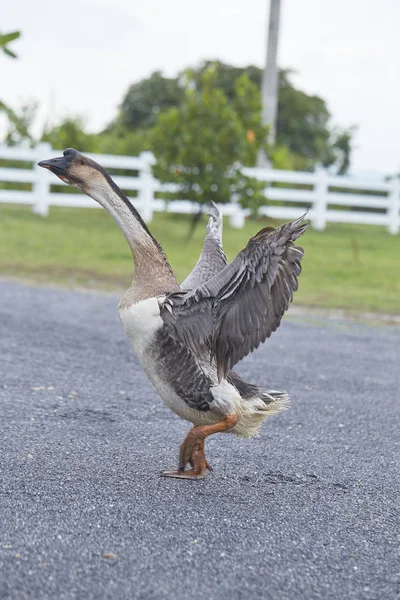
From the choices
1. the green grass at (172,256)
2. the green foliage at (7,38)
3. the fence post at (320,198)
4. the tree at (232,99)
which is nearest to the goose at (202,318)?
the green foliage at (7,38)

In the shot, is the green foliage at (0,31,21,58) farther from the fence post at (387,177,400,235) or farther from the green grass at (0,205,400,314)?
the fence post at (387,177,400,235)

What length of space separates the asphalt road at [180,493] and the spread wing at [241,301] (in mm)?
750

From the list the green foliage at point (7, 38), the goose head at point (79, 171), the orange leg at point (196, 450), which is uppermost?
the green foliage at point (7, 38)

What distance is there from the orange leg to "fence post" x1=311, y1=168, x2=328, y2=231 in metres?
19.5

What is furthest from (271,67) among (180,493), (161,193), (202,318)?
(180,493)

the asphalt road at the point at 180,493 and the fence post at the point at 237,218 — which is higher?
the fence post at the point at 237,218

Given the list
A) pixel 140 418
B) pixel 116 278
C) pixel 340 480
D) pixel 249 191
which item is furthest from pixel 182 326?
pixel 249 191

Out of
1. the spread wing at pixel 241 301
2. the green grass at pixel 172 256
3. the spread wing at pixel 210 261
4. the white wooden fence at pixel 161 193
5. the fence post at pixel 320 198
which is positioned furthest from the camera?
the fence post at pixel 320 198

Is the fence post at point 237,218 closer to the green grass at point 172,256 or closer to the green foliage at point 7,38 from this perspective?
the green grass at point 172,256

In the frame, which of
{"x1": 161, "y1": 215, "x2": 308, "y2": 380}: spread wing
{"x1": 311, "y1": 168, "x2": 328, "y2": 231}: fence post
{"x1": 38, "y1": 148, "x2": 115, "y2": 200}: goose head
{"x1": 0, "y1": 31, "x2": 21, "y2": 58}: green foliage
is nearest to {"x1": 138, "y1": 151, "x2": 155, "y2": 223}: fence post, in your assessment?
{"x1": 311, "y1": 168, "x2": 328, "y2": 231}: fence post

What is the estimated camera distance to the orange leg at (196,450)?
4508 millimetres

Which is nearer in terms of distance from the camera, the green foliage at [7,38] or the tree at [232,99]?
the green foliage at [7,38]

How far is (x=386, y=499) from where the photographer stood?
4664mm

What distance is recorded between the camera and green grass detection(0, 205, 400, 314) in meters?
14.1
